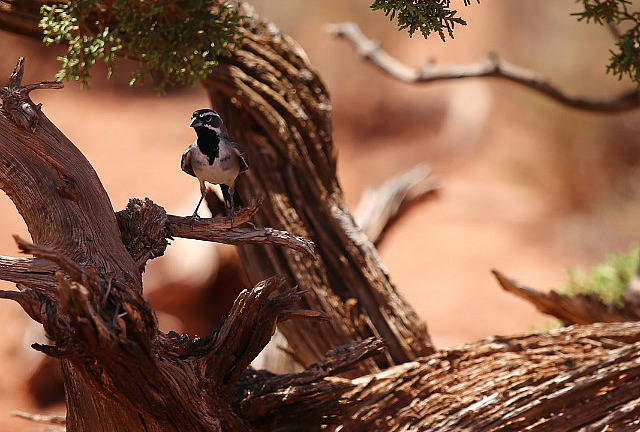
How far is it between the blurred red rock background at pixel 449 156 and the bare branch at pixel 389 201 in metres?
0.34

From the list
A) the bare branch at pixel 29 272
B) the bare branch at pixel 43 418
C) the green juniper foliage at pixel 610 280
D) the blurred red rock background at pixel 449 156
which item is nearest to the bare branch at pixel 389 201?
the blurred red rock background at pixel 449 156

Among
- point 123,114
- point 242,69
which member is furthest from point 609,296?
point 123,114

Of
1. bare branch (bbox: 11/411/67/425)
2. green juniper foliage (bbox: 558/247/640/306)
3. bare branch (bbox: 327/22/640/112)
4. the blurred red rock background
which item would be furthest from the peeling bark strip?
the blurred red rock background

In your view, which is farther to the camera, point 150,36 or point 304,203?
point 304,203

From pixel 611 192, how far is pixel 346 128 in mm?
4282

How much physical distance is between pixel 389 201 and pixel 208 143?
2810 millimetres

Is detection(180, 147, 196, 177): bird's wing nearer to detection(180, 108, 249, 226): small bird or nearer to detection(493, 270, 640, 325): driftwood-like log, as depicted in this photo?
detection(180, 108, 249, 226): small bird

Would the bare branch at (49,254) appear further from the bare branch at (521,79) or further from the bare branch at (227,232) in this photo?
the bare branch at (521,79)

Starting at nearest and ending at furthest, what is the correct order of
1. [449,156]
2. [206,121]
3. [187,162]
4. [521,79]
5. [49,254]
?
[49,254]
[206,121]
[187,162]
[521,79]
[449,156]

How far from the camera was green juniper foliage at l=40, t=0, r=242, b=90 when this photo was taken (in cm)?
249

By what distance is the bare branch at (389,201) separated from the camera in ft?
16.3

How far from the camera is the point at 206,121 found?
241cm

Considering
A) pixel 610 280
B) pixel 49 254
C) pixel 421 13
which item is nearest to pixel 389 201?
pixel 610 280

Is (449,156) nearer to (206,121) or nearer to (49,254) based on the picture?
(206,121)
